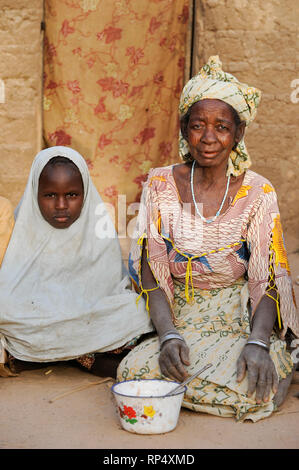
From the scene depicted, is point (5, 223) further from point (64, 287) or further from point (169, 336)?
point (169, 336)

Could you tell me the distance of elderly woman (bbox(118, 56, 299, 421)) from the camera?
304 centimetres

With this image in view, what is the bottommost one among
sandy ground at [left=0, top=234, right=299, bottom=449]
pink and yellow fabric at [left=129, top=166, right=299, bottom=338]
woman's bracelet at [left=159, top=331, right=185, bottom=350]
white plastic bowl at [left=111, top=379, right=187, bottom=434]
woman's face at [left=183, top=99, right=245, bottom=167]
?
sandy ground at [left=0, top=234, right=299, bottom=449]

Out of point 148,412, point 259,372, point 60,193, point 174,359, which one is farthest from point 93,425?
point 60,193

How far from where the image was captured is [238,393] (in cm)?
292

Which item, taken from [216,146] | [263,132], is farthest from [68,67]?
[216,146]

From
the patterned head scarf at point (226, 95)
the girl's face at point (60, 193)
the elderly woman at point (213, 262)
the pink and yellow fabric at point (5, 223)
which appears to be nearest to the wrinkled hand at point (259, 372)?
the elderly woman at point (213, 262)

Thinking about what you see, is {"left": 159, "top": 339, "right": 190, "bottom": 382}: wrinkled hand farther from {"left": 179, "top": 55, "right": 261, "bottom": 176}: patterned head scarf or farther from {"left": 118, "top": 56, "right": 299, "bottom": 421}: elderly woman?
{"left": 179, "top": 55, "right": 261, "bottom": 176}: patterned head scarf

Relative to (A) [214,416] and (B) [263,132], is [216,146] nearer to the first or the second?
(A) [214,416]

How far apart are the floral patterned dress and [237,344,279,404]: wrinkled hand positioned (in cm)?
10

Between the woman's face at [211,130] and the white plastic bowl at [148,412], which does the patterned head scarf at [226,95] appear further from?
the white plastic bowl at [148,412]

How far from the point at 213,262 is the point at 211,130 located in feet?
2.14

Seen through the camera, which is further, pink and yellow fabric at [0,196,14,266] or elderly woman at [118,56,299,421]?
A: pink and yellow fabric at [0,196,14,266]

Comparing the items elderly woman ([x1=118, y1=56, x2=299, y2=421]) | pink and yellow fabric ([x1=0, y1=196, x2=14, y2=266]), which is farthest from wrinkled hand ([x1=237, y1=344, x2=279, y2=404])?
pink and yellow fabric ([x1=0, y1=196, x2=14, y2=266])
